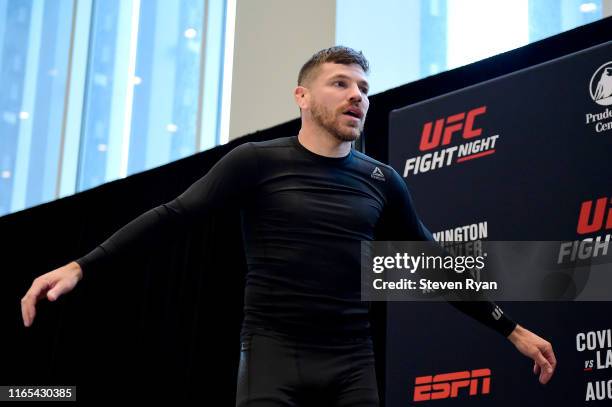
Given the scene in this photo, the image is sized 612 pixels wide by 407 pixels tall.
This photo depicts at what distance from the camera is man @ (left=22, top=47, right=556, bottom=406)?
2029 mm

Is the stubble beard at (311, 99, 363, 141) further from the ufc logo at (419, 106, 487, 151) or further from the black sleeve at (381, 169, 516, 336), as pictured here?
the ufc logo at (419, 106, 487, 151)

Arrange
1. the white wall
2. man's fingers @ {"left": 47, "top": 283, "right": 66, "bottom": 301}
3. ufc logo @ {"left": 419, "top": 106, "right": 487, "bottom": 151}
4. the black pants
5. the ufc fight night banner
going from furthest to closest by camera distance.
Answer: the white wall < ufc logo @ {"left": 419, "top": 106, "right": 487, "bottom": 151} < the ufc fight night banner < the black pants < man's fingers @ {"left": 47, "top": 283, "right": 66, "bottom": 301}

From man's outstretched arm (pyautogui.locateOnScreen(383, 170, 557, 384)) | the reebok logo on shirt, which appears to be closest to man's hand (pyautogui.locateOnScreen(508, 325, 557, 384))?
man's outstretched arm (pyautogui.locateOnScreen(383, 170, 557, 384))

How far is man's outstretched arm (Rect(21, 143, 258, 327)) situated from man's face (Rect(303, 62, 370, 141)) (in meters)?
0.22

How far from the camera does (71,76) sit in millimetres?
7641

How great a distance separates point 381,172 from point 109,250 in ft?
2.58

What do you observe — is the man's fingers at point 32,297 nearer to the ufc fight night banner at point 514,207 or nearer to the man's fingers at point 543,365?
the man's fingers at point 543,365

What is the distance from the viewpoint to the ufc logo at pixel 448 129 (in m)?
3.58

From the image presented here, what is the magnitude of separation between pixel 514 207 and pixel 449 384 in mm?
764

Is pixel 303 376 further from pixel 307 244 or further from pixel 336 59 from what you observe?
pixel 336 59

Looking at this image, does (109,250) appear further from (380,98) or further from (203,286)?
(203,286)

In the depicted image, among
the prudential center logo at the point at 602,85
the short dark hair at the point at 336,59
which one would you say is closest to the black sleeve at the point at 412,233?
the short dark hair at the point at 336,59

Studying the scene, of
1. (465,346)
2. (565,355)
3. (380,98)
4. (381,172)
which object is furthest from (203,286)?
(381,172)

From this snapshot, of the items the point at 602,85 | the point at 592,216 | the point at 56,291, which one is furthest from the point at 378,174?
the point at 602,85
